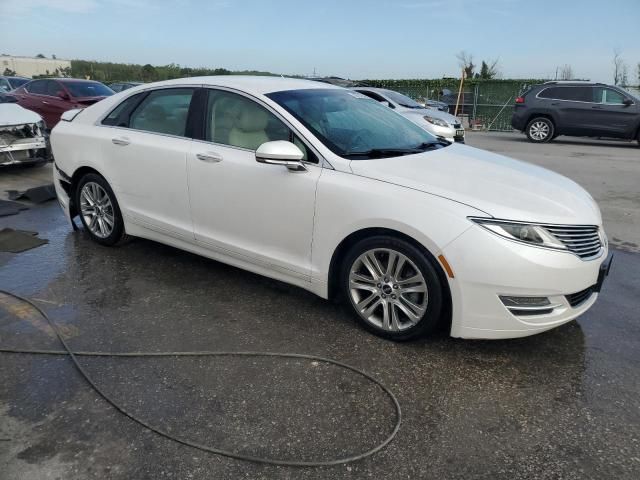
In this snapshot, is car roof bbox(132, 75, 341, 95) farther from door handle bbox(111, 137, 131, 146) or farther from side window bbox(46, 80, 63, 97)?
side window bbox(46, 80, 63, 97)

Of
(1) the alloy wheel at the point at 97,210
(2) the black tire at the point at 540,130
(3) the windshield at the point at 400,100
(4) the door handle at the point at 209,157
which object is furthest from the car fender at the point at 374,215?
(2) the black tire at the point at 540,130

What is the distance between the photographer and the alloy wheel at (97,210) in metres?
4.67

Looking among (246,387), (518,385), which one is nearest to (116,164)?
(246,387)

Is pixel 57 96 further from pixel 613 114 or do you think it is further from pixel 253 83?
pixel 613 114

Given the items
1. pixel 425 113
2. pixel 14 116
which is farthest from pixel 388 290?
pixel 425 113

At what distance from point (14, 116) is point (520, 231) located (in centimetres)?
787

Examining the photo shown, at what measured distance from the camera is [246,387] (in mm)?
2768

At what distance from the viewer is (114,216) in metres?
4.61

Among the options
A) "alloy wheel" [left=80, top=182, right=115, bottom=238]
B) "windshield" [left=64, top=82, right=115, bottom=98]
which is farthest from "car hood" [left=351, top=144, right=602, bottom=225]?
"windshield" [left=64, top=82, right=115, bottom=98]

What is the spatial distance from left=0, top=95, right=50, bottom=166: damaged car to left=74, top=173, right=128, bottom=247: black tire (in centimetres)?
367

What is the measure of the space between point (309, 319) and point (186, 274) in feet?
4.38

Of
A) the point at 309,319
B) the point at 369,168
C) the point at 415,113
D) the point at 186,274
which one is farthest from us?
the point at 415,113

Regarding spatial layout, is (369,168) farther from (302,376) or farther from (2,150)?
(2,150)

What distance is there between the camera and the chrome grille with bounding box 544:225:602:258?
114 inches
